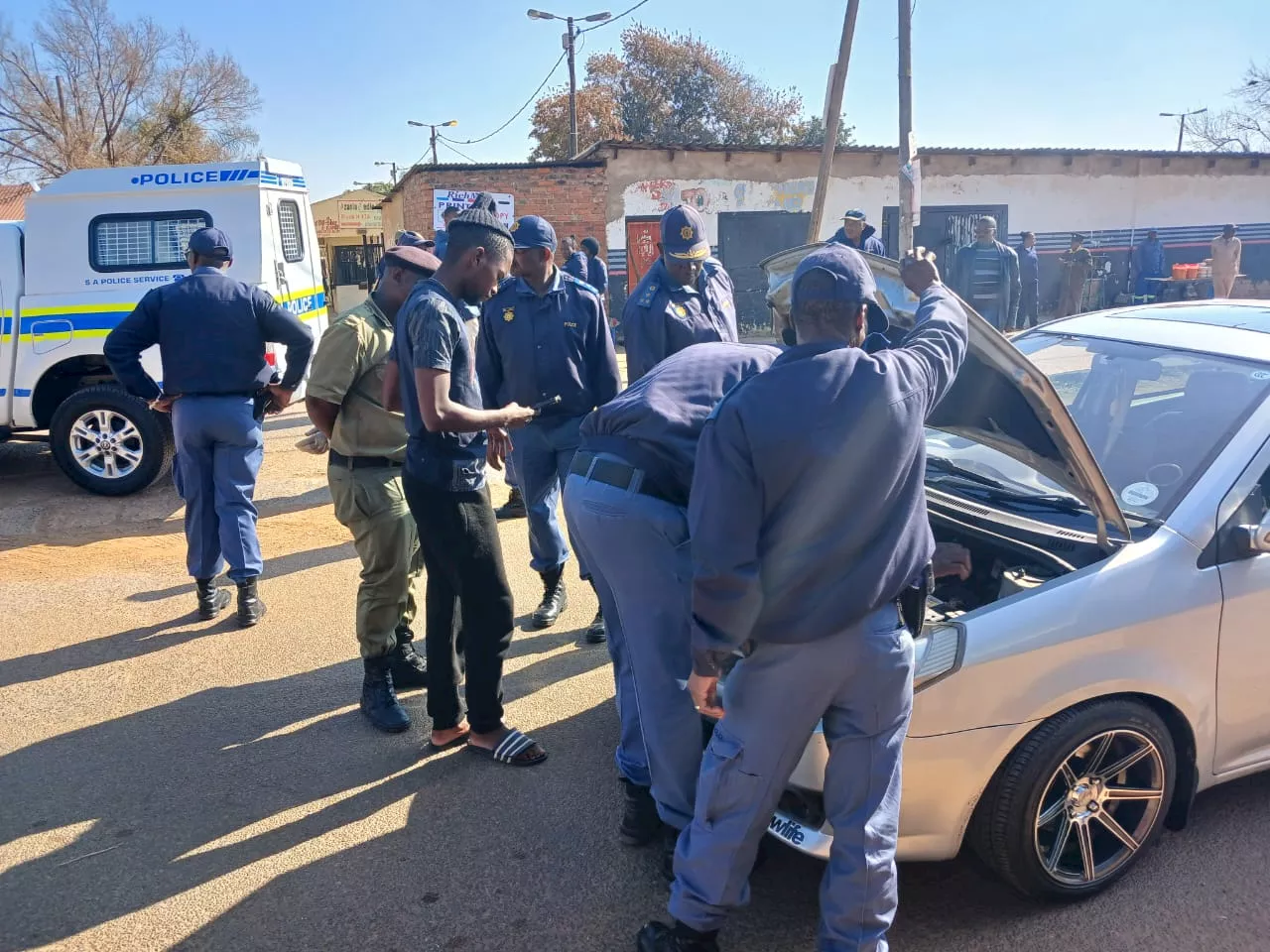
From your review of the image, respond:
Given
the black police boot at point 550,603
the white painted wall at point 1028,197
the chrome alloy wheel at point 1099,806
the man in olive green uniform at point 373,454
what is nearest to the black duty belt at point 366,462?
the man in olive green uniform at point 373,454

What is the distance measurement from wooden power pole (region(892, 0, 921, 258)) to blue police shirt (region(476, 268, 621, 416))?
813 cm

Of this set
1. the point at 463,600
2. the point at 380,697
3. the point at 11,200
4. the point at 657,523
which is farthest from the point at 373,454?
the point at 11,200

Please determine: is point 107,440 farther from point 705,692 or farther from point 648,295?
point 705,692

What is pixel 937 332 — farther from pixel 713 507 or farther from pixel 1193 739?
pixel 1193 739

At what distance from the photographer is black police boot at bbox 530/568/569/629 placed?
4.94 meters

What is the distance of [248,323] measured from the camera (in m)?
5.02

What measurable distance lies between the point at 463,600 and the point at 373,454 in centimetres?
76

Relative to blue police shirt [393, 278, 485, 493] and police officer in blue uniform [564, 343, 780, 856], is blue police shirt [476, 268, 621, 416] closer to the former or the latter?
blue police shirt [393, 278, 485, 493]

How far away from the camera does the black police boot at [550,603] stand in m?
4.94

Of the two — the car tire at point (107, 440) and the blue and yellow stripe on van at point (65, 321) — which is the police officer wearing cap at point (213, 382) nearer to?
the car tire at point (107, 440)

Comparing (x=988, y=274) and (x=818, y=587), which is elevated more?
(x=988, y=274)

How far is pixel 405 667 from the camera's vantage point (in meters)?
4.36

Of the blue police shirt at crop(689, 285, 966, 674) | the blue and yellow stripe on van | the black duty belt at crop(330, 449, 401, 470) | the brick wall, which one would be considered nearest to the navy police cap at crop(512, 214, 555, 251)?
the black duty belt at crop(330, 449, 401, 470)

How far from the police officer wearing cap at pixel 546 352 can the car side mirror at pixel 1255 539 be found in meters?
2.64
